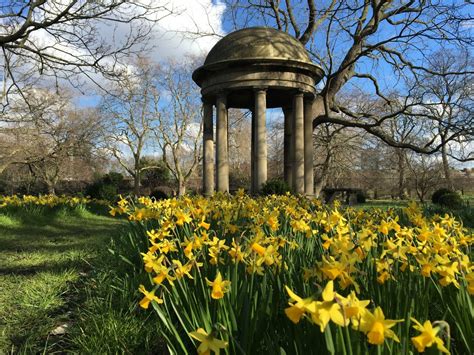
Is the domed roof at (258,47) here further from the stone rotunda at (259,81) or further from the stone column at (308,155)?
the stone column at (308,155)

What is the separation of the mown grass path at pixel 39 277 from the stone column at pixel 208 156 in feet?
18.6

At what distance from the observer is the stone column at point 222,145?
13664 millimetres

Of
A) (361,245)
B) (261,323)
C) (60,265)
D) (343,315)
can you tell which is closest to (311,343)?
(261,323)

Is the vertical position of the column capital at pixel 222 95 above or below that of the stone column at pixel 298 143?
above

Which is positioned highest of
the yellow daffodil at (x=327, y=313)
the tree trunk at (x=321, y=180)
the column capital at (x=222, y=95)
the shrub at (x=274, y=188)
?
the column capital at (x=222, y=95)

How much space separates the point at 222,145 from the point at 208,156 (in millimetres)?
1055

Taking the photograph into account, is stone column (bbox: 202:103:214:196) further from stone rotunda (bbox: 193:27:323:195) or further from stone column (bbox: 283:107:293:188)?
stone column (bbox: 283:107:293:188)

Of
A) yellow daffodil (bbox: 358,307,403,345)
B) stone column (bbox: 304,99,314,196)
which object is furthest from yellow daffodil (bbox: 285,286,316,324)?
stone column (bbox: 304,99,314,196)

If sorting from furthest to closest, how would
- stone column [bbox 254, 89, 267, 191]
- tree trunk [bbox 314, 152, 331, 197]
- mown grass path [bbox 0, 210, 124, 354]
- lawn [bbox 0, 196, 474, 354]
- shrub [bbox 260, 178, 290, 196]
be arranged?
tree trunk [bbox 314, 152, 331, 197] < stone column [bbox 254, 89, 267, 191] < shrub [bbox 260, 178, 290, 196] < mown grass path [bbox 0, 210, 124, 354] < lawn [bbox 0, 196, 474, 354]

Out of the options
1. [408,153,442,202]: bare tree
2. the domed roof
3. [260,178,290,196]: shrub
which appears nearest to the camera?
[260,178,290,196]: shrub

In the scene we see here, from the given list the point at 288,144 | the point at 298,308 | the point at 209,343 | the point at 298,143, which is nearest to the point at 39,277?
the point at 209,343

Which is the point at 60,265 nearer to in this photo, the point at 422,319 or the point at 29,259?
the point at 29,259

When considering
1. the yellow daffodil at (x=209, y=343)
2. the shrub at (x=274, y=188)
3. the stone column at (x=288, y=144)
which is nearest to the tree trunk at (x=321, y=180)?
the stone column at (x=288, y=144)

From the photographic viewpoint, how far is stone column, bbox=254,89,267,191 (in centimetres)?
1332
